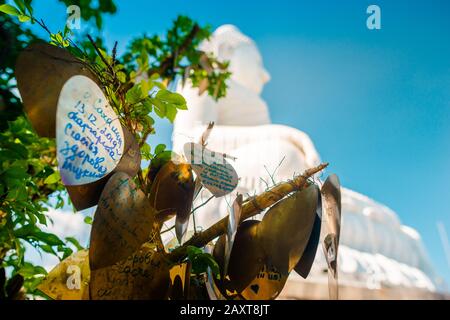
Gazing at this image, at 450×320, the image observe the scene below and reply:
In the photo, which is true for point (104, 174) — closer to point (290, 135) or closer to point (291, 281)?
point (291, 281)

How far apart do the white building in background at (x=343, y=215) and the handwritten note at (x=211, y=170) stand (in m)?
1.83

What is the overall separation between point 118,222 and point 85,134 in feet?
0.40

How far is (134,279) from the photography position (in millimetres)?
503

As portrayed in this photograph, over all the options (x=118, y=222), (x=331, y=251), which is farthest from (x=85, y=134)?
(x=331, y=251)

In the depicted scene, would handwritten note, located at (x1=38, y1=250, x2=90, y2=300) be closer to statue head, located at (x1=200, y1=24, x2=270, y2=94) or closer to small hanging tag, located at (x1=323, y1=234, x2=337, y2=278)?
small hanging tag, located at (x1=323, y1=234, x2=337, y2=278)

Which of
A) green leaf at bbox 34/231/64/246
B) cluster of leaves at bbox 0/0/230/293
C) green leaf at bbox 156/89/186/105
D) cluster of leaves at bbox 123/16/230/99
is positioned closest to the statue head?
cluster of leaves at bbox 123/16/230/99

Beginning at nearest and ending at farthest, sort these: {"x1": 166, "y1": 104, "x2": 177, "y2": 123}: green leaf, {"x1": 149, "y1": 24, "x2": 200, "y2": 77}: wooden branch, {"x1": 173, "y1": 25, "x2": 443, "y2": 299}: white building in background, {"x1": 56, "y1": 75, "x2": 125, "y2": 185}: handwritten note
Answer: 1. {"x1": 56, "y1": 75, "x2": 125, "y2": 185}: handwritten note
2. {"x1": 166, "y1": 104, "x2": 177, "y2": 123}: green leaf
3. {"x1": 149, "y1": 24, "x2": 200, "y2": 77}: wooden branch
4. {"x1": 173, "y1": 25, "x2": 443, "y2": 299}: white building in background

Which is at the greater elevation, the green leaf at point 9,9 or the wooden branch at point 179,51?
the wooden branch at point 179,51

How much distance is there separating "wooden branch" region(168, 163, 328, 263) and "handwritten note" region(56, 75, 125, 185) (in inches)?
6.6

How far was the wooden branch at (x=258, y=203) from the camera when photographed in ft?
1.81

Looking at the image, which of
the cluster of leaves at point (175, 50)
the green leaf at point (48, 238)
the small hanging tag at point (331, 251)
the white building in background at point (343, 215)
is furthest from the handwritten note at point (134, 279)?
the white building in background at point (343, 215)

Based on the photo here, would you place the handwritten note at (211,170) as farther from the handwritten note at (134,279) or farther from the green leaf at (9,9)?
the green leaf at (9,9)

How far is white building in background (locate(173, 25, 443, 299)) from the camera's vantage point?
8.64 ft
